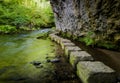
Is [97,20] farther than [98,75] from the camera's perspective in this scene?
Yes

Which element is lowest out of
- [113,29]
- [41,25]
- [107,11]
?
[41,25]

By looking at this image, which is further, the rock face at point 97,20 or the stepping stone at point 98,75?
the rock face at point 97,20

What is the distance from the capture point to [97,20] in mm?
7656

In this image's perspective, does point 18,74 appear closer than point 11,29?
Yes

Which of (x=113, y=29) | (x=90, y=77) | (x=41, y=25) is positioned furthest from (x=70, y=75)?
(x=41, y=25)

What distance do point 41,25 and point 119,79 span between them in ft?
87.7

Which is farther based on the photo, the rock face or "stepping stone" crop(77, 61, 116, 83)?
the rock face

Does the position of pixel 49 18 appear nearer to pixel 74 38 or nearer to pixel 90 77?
pixel 74 38

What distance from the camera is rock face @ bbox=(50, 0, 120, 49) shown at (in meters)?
6.64

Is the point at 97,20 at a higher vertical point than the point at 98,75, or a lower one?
higher

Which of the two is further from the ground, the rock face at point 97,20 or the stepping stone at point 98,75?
the rock face at point 97,20

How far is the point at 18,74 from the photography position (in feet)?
14.7

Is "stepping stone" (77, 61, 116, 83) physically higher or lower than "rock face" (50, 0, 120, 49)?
lower

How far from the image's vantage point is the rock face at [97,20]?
6637 millimetres
